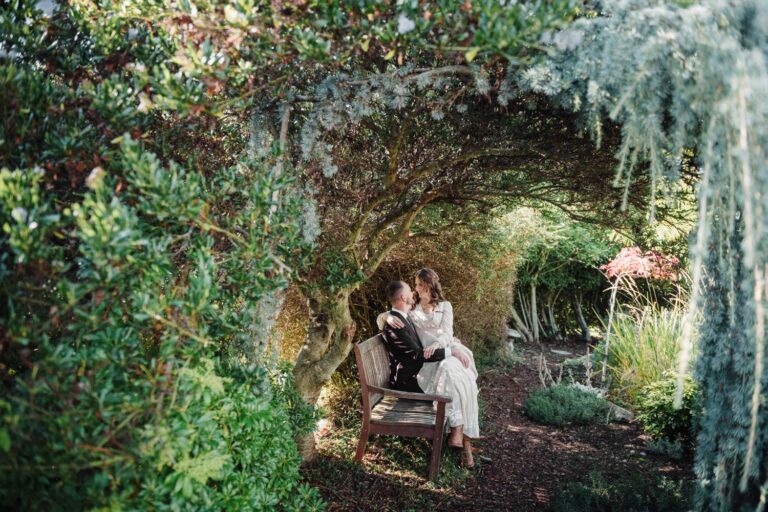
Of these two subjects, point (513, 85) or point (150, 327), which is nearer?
point (150, 327)

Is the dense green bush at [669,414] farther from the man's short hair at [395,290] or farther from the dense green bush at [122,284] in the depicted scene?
the dense green bush at [122,284]

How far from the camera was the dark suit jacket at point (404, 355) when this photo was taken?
4527 mm

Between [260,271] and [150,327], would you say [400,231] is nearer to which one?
[260,271]

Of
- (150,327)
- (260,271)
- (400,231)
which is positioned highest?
(400,231)

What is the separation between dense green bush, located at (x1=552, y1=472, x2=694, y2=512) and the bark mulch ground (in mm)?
283

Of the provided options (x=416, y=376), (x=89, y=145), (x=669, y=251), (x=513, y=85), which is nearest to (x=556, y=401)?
(x=416, y=376)

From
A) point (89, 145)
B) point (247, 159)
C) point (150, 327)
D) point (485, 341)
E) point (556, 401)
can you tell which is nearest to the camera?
point (150, 327)

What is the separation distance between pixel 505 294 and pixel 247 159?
6.51 m

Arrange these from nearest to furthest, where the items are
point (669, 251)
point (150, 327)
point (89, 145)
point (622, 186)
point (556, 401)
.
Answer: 1. point (150, 327)
2. point (89, 145)
3. point (622, 186)
4. point (556, 401)
5. point (669, 251)

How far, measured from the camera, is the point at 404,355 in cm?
459

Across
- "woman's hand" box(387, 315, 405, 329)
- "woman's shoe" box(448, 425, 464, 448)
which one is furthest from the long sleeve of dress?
"woman's shoe" box(448, 425, 464, 448)

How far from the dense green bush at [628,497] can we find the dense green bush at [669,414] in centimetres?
74

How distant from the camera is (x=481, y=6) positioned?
2084 mm

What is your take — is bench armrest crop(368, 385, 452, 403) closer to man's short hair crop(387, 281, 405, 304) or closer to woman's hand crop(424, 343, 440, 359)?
woman's hand crop(424, 343, 440, 359)
